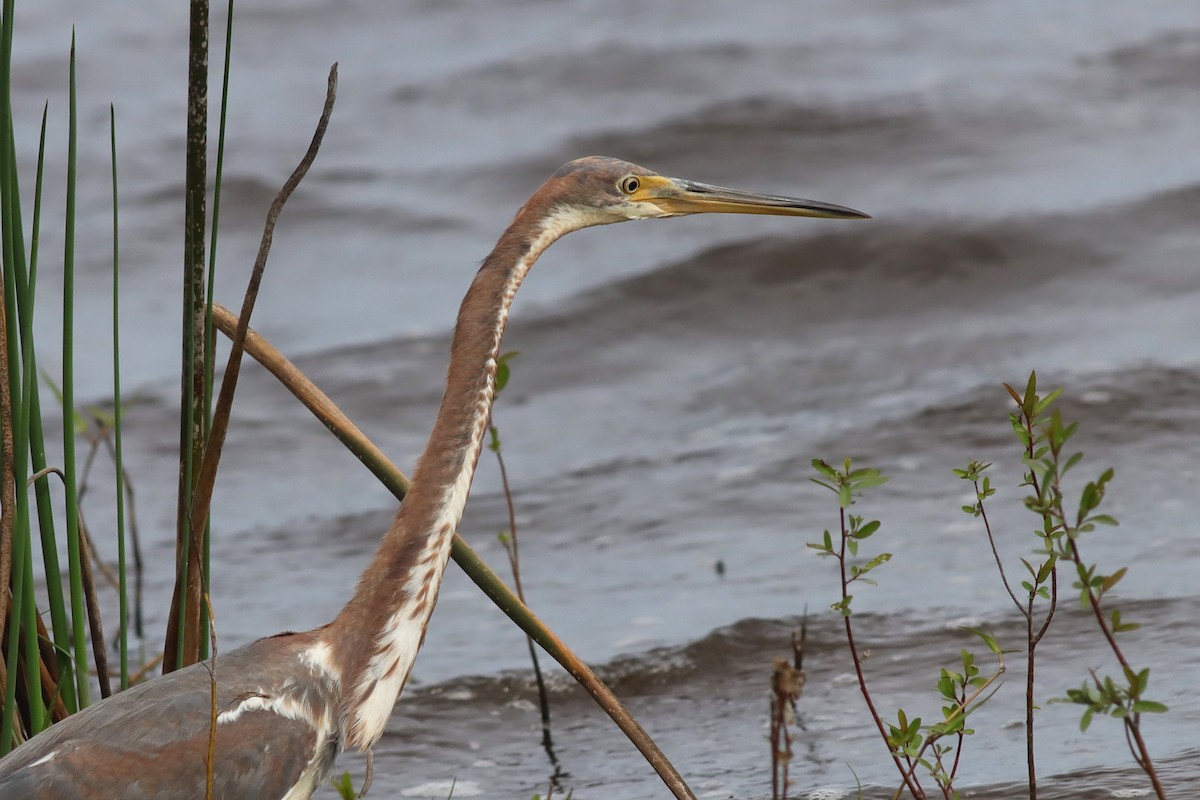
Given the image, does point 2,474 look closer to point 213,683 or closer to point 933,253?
point 213,683

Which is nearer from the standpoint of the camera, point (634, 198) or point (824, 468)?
point (824, 468)

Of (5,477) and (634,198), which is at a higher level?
(634,198)

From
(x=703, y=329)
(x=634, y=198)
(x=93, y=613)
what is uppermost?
(x=634, y=198)

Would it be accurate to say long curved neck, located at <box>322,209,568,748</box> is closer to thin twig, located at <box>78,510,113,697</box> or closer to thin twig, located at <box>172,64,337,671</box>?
thin twig, located at <box>172,64,337,671</box>

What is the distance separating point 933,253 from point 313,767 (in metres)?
7.91

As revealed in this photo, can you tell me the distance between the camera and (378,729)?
3.62m

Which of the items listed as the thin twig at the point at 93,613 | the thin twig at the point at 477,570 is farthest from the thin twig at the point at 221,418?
the thin twig at the point at 93,613

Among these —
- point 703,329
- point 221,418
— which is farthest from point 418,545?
point 703,329

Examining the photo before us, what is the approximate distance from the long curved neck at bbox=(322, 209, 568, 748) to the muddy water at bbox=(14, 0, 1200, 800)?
1489 millimetres

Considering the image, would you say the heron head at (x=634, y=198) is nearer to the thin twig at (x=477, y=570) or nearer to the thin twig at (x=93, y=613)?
the thin twig at (x=477, y=570)

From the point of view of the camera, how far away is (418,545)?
3531 millimetres

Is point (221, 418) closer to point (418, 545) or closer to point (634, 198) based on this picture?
point (418, 545)

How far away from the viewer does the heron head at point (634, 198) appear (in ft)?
12.5

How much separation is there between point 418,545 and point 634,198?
1.07 metres
